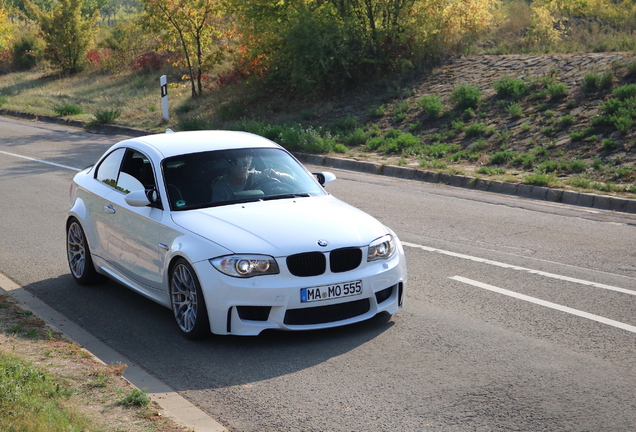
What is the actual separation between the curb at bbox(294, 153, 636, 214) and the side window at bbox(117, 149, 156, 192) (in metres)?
8.04

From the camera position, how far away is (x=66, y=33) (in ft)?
129

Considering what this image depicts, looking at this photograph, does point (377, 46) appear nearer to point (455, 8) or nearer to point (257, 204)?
point (455, 8)

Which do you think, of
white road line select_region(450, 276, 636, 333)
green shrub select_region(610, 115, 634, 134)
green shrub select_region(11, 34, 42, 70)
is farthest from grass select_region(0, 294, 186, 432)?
green shrub select_region(11, 34, 42, 70)

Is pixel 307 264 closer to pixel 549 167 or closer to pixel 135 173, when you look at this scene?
pixel 135 173

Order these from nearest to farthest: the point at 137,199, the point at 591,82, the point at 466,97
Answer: the point at 137,199 < the point at 591,82 < the point at 466,97

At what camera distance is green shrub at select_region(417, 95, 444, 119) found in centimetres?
1927

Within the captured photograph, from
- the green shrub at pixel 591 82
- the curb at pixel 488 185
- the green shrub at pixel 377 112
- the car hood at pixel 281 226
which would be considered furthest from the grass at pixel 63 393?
the green shrub at pixel 377 112

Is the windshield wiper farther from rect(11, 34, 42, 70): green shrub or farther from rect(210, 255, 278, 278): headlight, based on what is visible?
rect(11, 34, 42, 70): green shrub

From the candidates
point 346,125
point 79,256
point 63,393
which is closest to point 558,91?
point 346,125

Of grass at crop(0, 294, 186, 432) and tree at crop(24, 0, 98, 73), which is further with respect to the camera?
tree at crop(24, 0, 98, 73)

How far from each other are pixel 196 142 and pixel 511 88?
1323 centimetres

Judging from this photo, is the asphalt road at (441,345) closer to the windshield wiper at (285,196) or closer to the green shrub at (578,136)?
the windshield wiper at (285,196)

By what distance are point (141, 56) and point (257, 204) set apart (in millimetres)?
32070

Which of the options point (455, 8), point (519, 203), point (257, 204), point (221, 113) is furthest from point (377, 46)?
point (257, 204)
